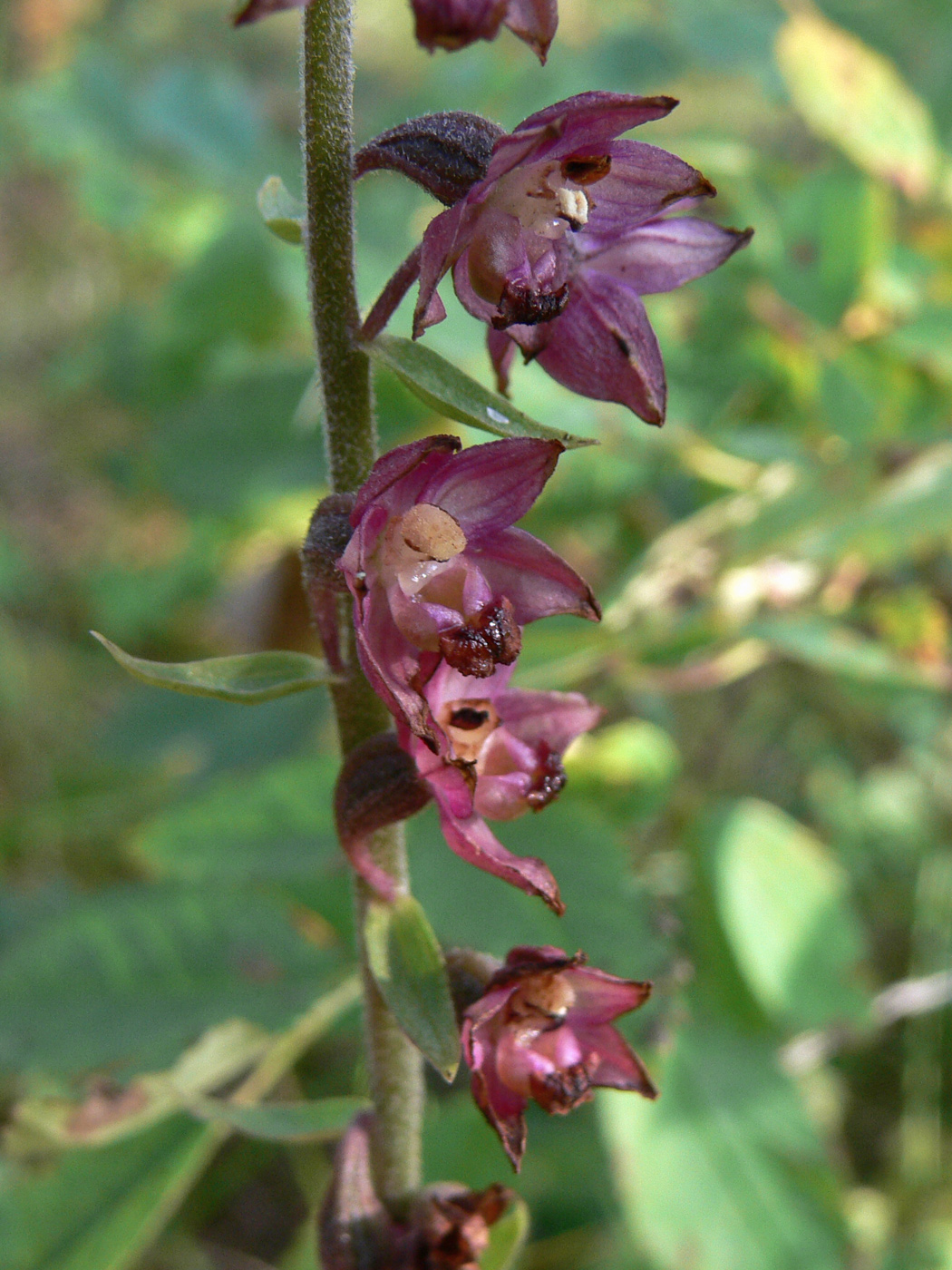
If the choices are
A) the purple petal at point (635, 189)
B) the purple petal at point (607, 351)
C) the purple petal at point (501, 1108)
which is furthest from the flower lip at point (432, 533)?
the purple petal at point (501, 1108)

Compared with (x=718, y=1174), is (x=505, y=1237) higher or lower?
higher

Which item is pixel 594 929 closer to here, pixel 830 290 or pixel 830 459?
pixel 830 459

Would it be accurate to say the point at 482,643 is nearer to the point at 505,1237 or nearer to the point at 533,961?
the point at 533,961

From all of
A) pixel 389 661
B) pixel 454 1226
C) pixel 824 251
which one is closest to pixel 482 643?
pixel 389 661

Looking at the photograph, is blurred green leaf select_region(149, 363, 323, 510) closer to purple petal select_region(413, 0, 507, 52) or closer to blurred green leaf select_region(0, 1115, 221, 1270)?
blurred green leaf select_region(0, 1115, 221, 1270)

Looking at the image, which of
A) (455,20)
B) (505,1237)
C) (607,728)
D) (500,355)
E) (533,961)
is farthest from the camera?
(607,728)

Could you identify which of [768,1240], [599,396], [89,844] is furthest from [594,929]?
[89,844]
